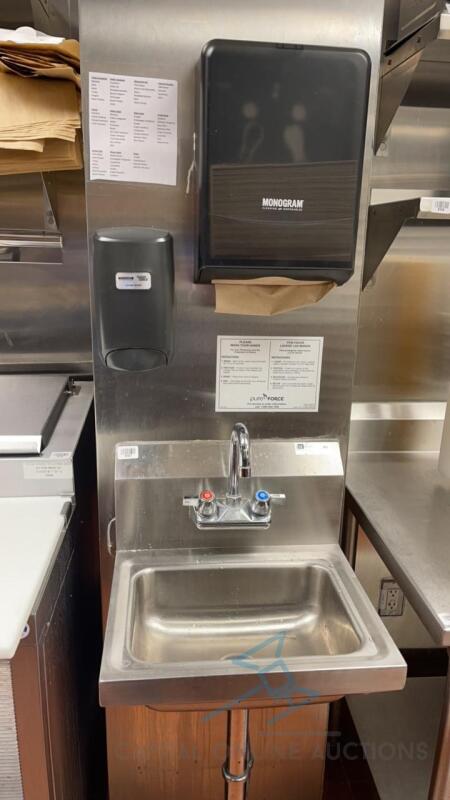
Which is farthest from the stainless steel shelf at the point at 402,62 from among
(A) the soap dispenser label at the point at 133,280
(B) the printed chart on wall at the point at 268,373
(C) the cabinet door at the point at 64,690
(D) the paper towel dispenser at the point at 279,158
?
(C) the cabinet door at the point at 64,690

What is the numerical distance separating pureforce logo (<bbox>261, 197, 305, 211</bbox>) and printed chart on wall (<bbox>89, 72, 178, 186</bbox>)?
0.23 metres

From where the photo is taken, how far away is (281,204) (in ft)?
3.26

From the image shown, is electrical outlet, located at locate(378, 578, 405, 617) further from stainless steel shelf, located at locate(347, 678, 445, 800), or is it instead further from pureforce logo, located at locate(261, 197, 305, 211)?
pureforce logo, located at locate(261, 197, 305, 211)

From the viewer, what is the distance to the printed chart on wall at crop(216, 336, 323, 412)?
1.23 m

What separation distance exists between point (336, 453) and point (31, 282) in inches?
37.7

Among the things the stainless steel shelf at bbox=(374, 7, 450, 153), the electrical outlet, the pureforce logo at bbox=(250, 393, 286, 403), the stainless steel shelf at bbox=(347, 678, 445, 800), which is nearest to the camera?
the stainless steel shelf at bbox=(374, 7, 450, 153)

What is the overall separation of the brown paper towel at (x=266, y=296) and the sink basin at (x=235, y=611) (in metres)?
0.54

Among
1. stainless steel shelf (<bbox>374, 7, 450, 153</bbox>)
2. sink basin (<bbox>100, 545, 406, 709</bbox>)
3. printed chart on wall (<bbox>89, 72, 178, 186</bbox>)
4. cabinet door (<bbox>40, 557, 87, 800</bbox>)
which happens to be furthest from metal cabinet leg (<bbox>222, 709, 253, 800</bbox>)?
stainless steel shelf (<bbox>374, 7, 450, 153</bbox>)

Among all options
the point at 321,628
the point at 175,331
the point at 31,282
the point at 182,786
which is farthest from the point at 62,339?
the point at 182,786

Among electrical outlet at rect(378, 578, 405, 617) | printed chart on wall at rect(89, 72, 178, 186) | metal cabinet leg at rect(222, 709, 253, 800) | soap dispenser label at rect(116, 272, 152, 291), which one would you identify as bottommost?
electrical outlet at rect(378, 578, 405, 617)

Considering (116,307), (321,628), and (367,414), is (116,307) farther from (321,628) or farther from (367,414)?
(367,414)

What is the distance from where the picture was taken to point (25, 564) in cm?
107

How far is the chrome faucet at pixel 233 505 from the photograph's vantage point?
1.19m

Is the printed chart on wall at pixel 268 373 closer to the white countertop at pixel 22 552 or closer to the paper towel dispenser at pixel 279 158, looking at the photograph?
the paper towel dispenser at pixel 279 158
